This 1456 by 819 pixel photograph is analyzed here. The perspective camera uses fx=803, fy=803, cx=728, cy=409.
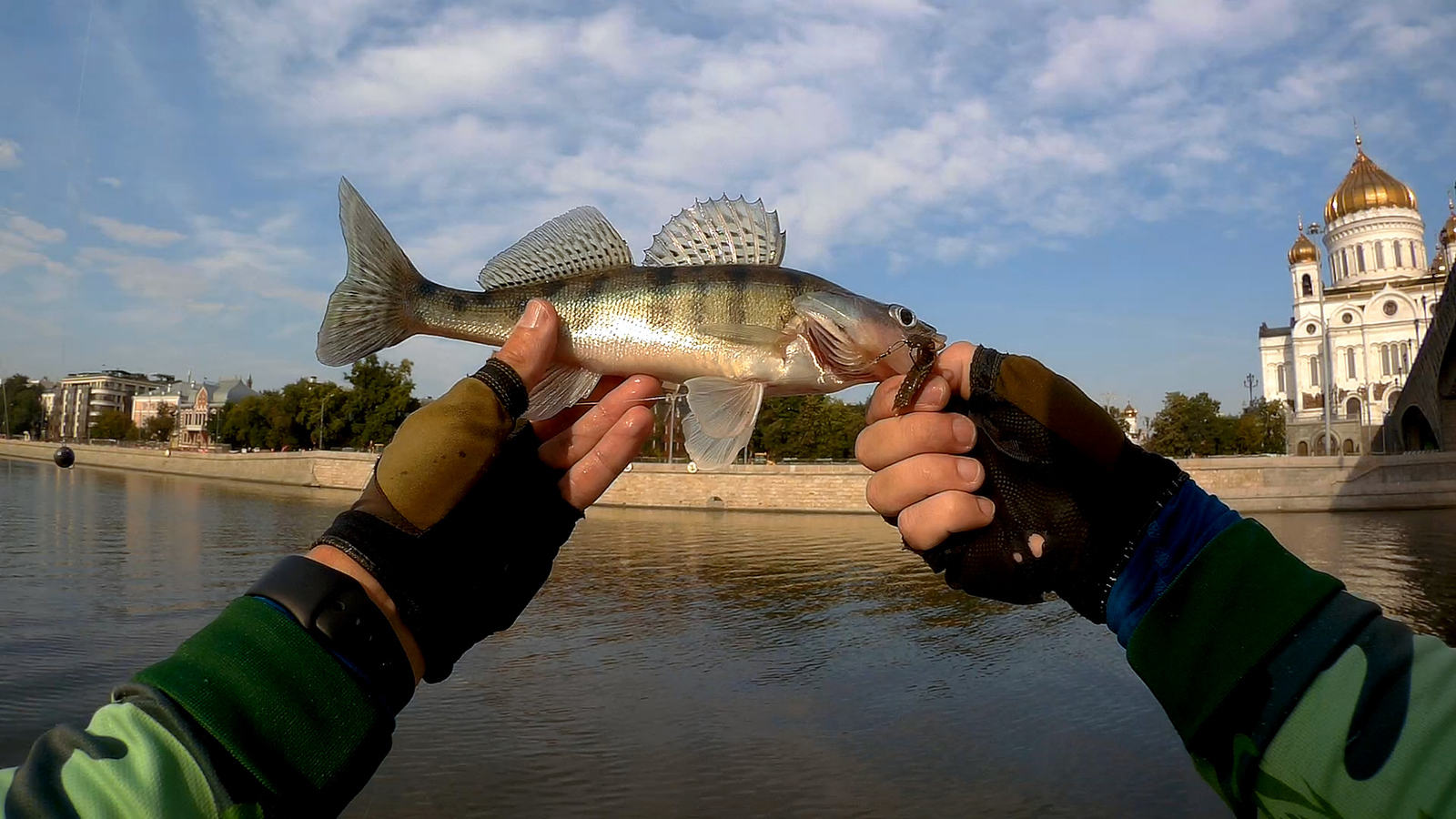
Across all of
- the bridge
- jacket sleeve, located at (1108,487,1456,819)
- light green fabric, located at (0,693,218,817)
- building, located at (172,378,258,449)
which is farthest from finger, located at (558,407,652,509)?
building, located at (172,378,258,449)

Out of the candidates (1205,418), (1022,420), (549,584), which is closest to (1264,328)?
(1205,418)

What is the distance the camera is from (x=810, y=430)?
6378cm

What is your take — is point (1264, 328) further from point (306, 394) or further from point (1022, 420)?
point (1022, 420)

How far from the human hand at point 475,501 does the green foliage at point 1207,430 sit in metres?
73.5

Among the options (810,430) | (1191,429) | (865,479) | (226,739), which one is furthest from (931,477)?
(1191,429)

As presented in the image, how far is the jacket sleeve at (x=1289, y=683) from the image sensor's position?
177 centimetres

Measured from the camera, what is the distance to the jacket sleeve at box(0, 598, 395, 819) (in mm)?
1620

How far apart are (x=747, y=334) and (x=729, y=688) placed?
26.8 ft

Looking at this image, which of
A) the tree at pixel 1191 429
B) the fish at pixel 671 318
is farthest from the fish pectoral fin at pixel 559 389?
the tree at pixel 1191 429

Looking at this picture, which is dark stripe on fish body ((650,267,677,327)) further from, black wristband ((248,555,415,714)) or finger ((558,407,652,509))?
black wristband ((248,555,415,714))

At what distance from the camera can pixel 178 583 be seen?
16.5 metres

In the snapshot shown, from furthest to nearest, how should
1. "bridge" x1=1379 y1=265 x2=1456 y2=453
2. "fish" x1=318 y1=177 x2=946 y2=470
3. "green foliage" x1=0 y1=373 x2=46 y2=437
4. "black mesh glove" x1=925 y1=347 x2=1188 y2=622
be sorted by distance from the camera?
"green foliage" x1=0 y1=373 x2=46 y2=437 → "bridge" x1=1379 y1=265 x2=1456 y2=453 → "fish" x1=318 y1=177 x2=946 y2=470 → "black mesh glove" x1=925 y1=347 x2=1188 y2=622

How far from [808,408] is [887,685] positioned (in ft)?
174

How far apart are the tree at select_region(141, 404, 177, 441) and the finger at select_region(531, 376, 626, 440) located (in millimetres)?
148511
